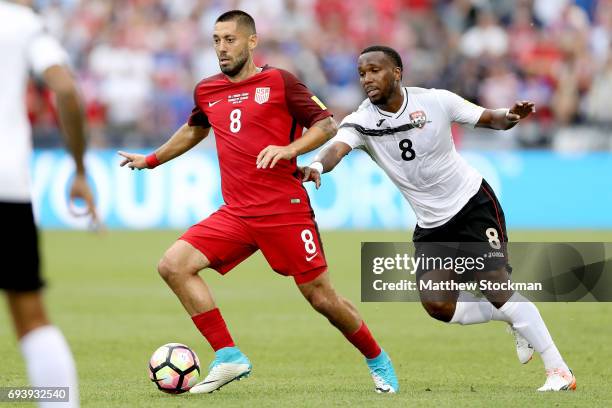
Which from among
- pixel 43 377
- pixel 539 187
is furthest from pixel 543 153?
pixel 43 377

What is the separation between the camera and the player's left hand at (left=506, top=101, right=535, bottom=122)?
26.7 ft

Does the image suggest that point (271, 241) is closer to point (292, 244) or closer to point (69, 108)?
point (292, 244)

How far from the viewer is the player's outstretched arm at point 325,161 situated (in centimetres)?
783

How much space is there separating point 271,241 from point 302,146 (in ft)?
2.46

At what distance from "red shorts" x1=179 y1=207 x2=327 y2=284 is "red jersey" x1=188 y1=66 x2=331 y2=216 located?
0.25ft

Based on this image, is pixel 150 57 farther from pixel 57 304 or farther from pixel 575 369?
pixel 575 369

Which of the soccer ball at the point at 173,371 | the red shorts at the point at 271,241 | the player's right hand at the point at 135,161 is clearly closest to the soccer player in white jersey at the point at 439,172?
the red shorts at the point at 271,241

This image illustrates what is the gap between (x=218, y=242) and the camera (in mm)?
8094

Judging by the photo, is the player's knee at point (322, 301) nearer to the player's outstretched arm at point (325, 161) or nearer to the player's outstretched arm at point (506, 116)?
the player's outstretched arm at point (325, 161)

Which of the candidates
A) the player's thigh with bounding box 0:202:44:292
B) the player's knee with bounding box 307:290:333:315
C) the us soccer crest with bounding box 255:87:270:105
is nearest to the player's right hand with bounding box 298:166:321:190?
the us soccer crest with bounding box 255:87:270:105

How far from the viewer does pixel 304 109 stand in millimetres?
8070

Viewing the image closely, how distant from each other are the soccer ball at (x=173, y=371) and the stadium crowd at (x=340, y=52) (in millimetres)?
13675

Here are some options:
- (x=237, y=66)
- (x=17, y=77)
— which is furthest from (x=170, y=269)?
(x=17, y=77)

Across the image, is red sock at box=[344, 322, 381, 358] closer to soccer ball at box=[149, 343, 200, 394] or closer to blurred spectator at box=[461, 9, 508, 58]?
soccer ball at box=[149, 343, 200, 394]
